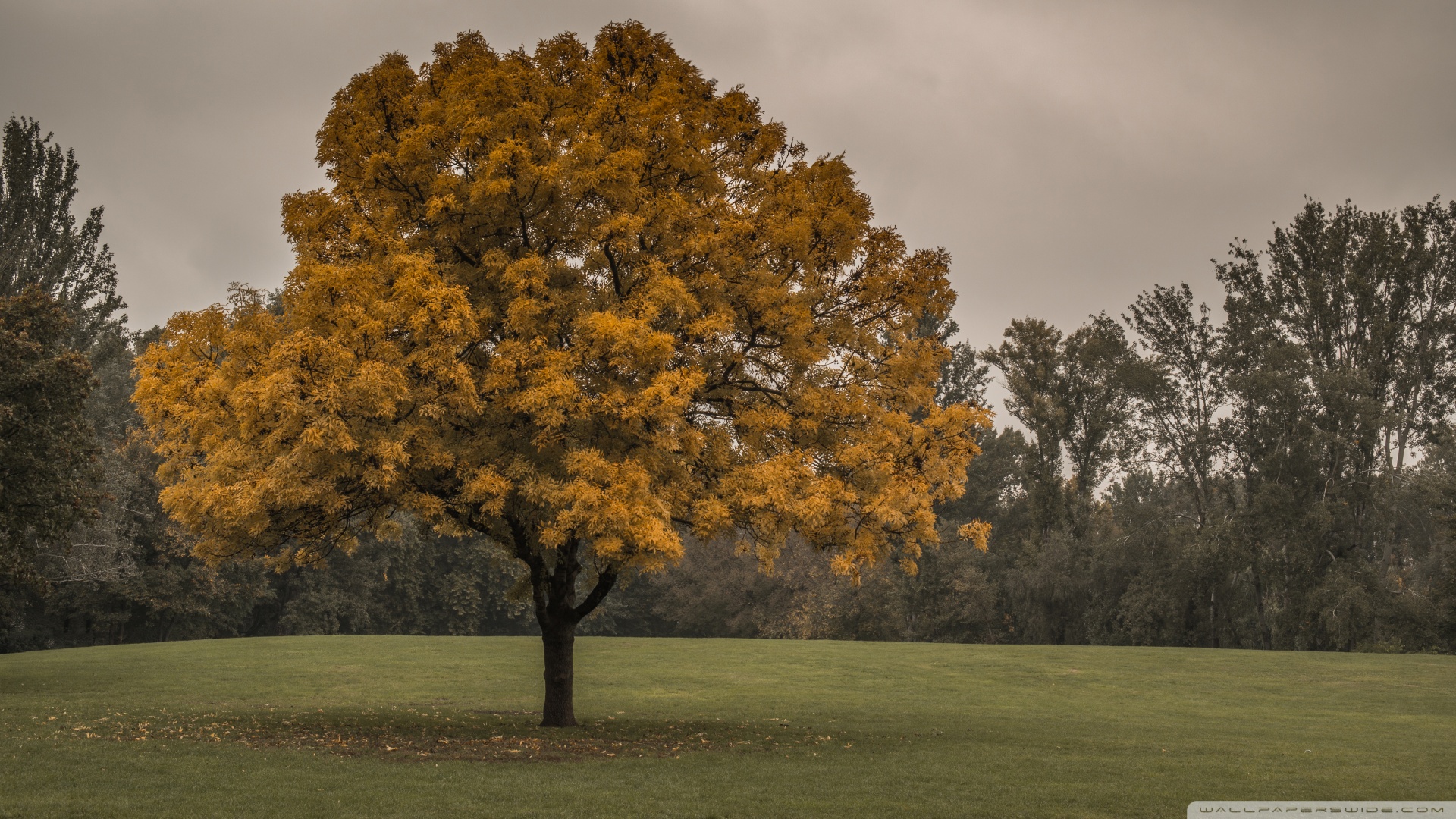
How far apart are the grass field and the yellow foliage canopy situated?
2.98 metres

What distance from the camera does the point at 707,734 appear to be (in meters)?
17.5

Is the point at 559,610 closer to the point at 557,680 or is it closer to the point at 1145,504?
the point at 557,680

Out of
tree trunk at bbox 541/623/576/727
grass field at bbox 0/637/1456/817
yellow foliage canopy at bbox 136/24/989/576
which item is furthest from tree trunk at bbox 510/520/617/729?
grass field at bbox 0/637/1456/817

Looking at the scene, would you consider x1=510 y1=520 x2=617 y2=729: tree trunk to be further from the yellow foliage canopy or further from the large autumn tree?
the yellow foliage canopy

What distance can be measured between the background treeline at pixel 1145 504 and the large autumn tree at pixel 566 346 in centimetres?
2095

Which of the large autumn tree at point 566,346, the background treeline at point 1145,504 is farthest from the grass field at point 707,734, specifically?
the background treeline at point 1145,504

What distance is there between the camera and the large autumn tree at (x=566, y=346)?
506 inches

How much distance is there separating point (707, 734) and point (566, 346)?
7.28m

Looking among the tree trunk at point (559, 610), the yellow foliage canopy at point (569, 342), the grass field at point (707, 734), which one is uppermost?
the yellow foliage canopy at point (569, 342)

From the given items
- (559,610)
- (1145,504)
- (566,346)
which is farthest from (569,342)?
(1145,504)

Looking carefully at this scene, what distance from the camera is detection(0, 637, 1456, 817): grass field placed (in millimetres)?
11031

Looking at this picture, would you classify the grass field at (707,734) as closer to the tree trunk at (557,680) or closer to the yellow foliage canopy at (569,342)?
the tree trunk at (557,680)

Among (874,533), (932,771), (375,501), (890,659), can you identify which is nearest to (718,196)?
(874,533)

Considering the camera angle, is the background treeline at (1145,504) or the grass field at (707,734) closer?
the grass field at (707,734)
